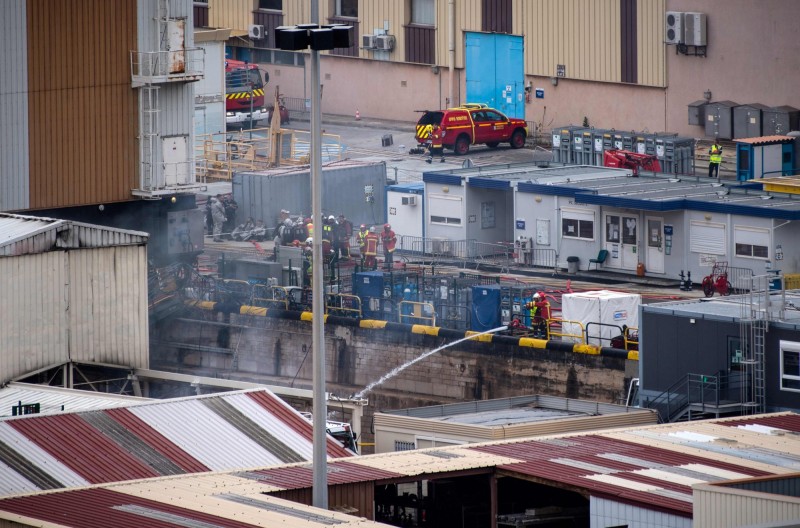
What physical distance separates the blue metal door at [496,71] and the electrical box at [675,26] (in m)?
8.34

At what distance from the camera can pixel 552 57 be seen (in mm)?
76500

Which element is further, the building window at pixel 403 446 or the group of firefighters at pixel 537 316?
the group of firefighters at pixel 537 316

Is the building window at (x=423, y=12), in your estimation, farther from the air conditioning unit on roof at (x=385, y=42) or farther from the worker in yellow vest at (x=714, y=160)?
the worker in yellow vest at (x=714, y=160)

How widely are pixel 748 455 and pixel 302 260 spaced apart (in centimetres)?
2393

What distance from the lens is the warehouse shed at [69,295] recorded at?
3759 cm

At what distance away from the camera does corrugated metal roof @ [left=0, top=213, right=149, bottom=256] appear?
123 feet

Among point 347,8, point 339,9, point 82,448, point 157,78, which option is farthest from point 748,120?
point 82,448

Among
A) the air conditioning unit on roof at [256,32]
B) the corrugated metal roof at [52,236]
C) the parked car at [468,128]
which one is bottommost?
the corrugated metal roof at [52,236]

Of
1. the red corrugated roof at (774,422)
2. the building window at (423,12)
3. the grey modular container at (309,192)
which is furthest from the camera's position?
the building window at (423,12)

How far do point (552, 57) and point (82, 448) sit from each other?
4780 cm

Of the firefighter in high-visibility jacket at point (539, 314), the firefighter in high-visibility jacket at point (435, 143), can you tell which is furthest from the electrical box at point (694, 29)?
the firefighter in high-visibility jacket at point (539, 314)

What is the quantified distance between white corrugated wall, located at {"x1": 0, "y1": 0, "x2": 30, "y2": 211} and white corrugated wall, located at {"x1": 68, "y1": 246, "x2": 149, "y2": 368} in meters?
13.2

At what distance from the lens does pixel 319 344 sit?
25.7 metres

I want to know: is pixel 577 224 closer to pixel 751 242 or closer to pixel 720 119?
pixel 751 242
